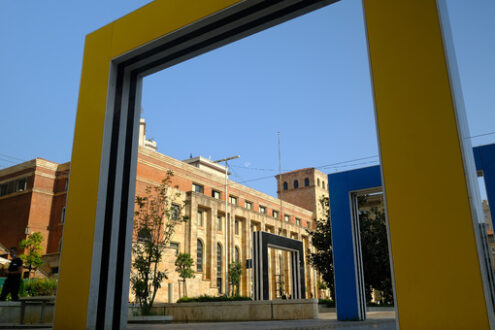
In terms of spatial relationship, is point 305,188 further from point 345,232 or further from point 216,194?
point 345,232

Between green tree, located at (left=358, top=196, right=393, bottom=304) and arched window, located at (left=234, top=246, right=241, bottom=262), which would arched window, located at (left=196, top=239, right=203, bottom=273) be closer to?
arched window, located at (left=234, top=246, right=241, bottom=262)

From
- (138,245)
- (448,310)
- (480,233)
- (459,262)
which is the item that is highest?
(138,245)

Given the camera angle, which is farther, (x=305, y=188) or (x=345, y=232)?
(x=305, y=188)

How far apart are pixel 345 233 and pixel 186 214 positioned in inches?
828

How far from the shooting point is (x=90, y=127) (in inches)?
215

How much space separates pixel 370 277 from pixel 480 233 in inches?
618

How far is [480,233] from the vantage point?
299cm

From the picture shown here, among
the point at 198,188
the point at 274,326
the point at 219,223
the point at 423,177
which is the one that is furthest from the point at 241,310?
the point at 198,188

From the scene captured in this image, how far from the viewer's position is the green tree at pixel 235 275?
1307 inches

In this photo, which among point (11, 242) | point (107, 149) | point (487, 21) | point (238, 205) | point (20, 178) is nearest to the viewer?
point (487, 21)

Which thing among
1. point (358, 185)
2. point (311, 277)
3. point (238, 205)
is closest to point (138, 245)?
point (358, 185)

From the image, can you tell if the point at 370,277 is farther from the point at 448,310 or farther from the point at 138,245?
the point at 448,310

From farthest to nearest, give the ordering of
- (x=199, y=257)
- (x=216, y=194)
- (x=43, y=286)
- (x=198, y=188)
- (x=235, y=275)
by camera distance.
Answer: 1. (x=216, y=194)
2. (x=198, y=188)
3. (x=235, y=275)
4. (x=199, y=257)
5. (x=43, y=286)

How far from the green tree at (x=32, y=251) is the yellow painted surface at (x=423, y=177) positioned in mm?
24120
